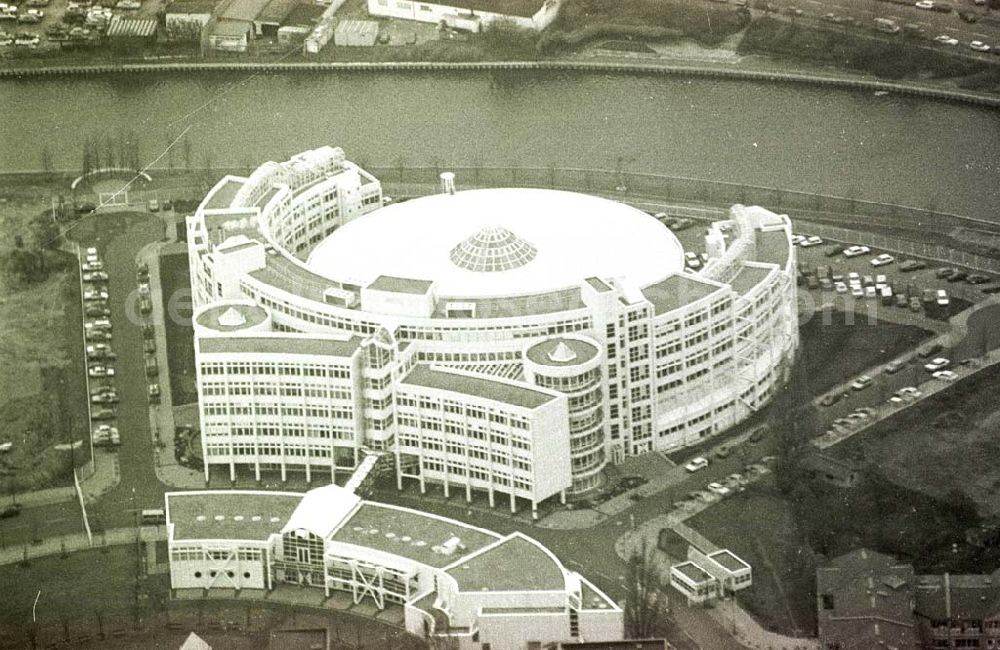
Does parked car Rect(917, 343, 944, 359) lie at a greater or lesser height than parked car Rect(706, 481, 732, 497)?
greater

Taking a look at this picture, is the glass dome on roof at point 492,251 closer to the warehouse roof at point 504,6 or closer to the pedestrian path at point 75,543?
the pedestrian path at point 75,543

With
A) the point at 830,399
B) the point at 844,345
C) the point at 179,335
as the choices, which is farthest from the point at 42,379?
the point at 844,345

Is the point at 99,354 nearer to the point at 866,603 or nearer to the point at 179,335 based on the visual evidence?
the point at 179,335

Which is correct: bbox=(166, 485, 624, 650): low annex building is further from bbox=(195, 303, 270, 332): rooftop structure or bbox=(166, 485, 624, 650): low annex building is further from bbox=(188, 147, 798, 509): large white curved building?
bbox=(195, 303, 270, 332): rooftop structure

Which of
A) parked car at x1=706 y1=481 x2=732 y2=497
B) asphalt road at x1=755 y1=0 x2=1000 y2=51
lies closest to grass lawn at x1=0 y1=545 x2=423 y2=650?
parked car at x1=706 y1=481 x2=732 y2=497

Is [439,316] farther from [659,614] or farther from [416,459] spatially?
[659,614]
